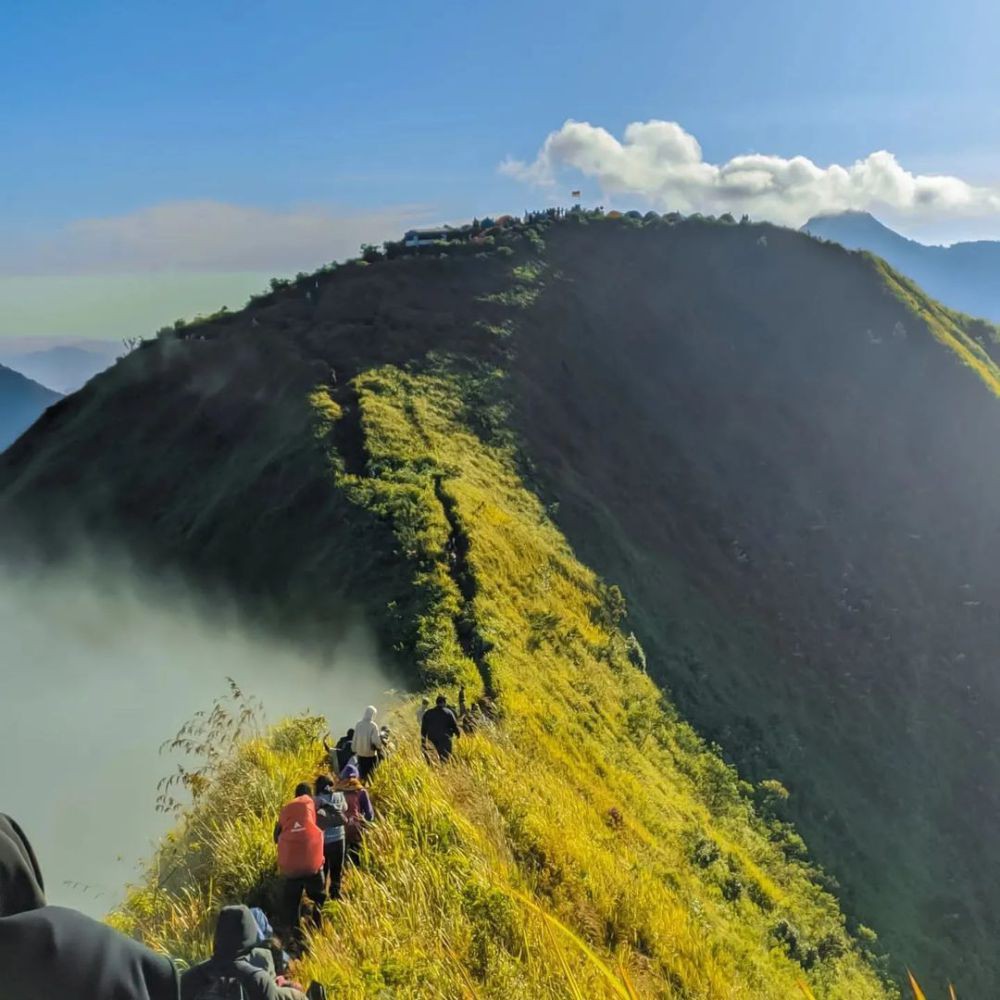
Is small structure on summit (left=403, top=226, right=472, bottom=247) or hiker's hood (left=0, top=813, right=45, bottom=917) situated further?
small structure on summit (left=403, top=226, right=472, bottom=247)

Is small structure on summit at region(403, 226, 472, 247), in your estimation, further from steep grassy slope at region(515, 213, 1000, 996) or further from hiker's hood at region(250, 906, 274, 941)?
hiker's hood at region(250, 906, 274, 941)

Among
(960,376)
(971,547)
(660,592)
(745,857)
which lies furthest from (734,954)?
(960,376)

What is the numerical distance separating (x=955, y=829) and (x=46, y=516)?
38747 millimetres

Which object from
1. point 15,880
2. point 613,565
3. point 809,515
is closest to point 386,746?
point 15,880

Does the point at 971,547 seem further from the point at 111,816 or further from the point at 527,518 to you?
the point at 111,816

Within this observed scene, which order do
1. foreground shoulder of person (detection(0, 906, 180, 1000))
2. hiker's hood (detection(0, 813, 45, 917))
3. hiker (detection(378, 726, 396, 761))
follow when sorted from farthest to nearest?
1. hiker (detection(378, 726, 396, 761))
2. hiker's hood (detection(0, 813, 45, 917))
3. foreground shoulder of person (detection(0, 906, 180, 1000))

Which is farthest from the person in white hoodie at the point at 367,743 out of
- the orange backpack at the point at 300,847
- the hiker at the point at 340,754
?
the orange backpack at the point at 300,847

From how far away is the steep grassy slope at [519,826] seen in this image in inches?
230

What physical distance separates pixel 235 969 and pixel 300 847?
8.07 feet

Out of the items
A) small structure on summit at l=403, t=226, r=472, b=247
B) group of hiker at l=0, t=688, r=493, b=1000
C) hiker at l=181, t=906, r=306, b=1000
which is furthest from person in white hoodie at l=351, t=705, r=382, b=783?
small structure on summit at l=403, t=226, r=472, b=247

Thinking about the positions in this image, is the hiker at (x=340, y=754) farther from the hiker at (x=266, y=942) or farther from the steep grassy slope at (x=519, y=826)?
the hiker at (x=266, y=942)

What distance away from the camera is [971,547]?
1826 inches

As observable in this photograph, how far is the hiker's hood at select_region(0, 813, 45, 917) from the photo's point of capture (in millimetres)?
3156

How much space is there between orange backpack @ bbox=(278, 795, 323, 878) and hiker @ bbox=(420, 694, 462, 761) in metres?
3.66
